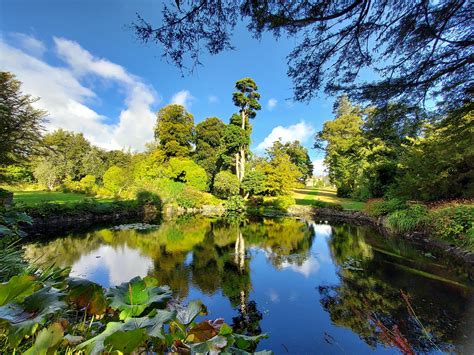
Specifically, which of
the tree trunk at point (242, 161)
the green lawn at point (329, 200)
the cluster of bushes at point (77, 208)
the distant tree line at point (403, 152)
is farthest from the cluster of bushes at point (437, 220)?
the cluster of bushes at point (77, 208)

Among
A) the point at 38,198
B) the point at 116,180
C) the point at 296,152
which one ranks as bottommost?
the point at 38,198

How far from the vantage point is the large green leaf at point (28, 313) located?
797 mm

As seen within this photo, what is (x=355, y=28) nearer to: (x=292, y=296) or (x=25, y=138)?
(x=292, y=296)

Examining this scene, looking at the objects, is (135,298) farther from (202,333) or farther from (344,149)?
(344,149)

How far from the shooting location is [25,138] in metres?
7.68

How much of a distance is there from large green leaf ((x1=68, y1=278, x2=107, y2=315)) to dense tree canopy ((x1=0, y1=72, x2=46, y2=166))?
7575 mm

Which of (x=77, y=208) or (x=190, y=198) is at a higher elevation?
(x=190, y=198)

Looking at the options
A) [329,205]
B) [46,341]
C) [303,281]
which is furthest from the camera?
[329,205]

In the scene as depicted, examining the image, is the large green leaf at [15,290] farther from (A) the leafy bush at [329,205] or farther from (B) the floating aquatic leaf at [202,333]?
(A) the leafy bush at [329,205]

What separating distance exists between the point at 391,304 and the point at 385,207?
355 inches

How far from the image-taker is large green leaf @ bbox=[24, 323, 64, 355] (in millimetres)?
764

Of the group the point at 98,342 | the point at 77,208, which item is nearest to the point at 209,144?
the point at 77,208

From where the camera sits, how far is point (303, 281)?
5.21m

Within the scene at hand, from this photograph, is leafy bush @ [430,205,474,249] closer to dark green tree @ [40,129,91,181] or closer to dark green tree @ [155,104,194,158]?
dark green tree @ [155,104,194,158]
